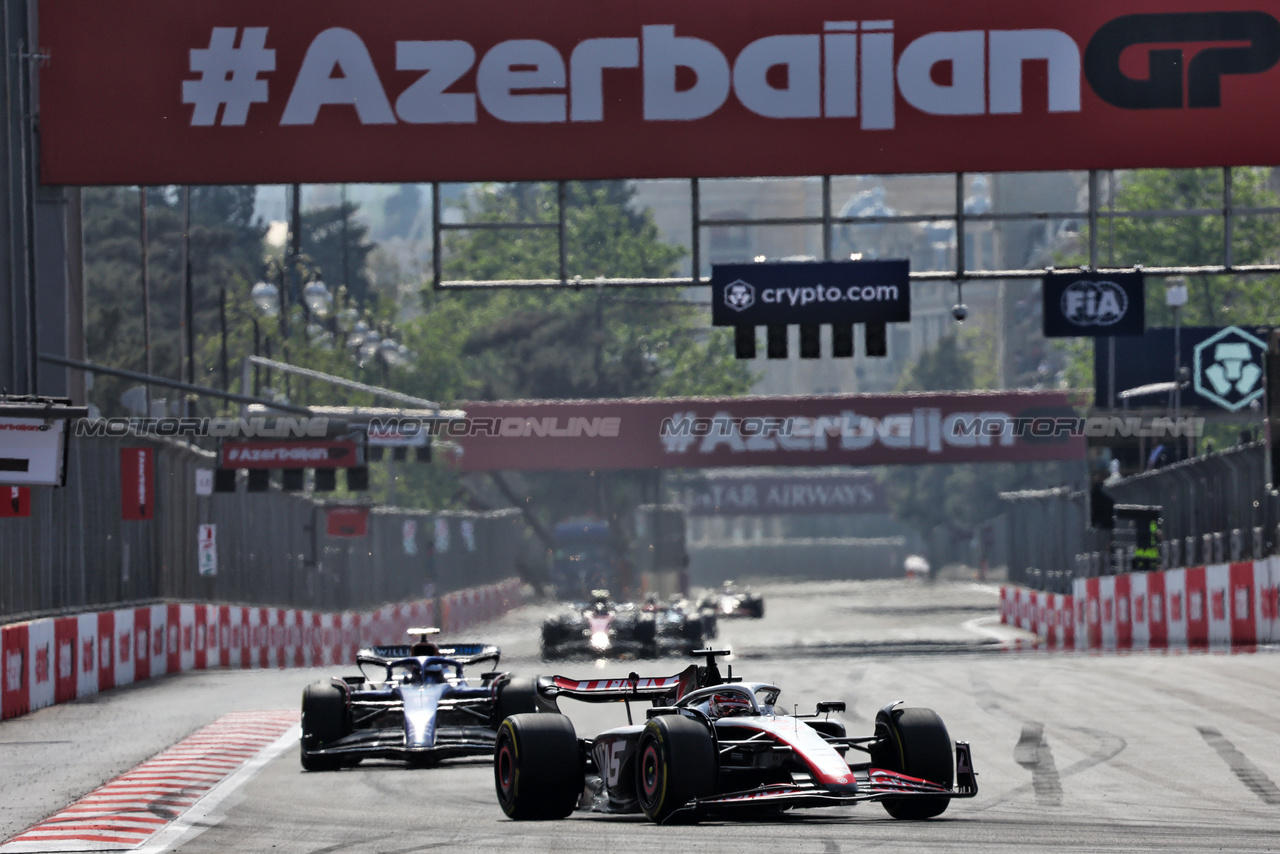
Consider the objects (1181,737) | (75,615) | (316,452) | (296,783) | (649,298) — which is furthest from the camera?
(649,298)

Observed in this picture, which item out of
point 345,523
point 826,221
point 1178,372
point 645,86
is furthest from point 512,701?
point 345,523

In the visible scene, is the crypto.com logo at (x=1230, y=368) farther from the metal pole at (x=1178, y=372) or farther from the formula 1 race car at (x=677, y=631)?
Answer: the formula 1 race car at (x=677, y=631)

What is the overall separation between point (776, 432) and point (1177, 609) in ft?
88.8

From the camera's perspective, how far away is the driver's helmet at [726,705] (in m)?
9.99

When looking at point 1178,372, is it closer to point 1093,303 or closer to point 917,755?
point 1093,303

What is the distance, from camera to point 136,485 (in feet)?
78.0

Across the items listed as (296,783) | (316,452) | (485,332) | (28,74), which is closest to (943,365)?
(485,332)

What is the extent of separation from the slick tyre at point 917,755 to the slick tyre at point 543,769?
1.58m

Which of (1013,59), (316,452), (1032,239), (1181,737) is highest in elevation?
(1032,239)

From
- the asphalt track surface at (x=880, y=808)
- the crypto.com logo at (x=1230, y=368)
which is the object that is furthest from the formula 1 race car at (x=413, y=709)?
the crypto.com logo at (x=1230, y=368)

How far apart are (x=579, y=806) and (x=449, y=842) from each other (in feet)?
4.43

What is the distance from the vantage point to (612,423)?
182ft

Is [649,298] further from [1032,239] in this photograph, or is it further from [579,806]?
[579,806]

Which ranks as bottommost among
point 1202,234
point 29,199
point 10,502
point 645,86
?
point 10,502
